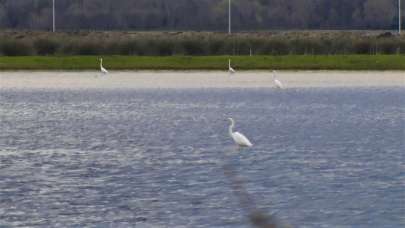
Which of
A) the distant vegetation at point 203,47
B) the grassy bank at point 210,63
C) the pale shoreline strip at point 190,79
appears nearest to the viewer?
the pale shoreline strip at point 190,79

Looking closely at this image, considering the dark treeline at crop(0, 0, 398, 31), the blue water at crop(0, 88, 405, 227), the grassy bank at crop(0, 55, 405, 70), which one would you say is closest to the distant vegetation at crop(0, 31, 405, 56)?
the grassy bank at crop(0, 55, 405, 70)

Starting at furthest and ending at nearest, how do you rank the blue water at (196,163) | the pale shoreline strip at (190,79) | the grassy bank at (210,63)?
the grassy bank at (210,63), the pale shoreline strip at (190,79), the blue water at (196,163)

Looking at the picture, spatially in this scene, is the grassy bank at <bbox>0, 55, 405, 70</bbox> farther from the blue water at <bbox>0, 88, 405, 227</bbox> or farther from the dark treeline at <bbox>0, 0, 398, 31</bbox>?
the dark treeline at <bbox>0, 0, 398, 31</bbox>

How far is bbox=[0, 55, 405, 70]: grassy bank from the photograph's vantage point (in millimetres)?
64562

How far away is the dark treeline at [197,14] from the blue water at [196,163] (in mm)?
80190

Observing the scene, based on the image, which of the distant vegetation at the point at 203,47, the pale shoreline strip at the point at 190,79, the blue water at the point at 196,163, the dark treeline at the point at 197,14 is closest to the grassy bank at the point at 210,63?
the pale shoreline strip at the point at 190,79

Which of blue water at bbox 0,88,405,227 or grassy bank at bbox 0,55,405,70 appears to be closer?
blue water at bbox 0,88,405,227

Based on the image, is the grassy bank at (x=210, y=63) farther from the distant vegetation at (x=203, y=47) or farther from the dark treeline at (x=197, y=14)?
the dark treeline at (x=197, y=14)

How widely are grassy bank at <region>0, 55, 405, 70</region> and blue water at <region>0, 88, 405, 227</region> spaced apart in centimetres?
2308

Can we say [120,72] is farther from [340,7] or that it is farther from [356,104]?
[340,7]

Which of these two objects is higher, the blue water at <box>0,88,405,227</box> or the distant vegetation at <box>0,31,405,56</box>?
the blue water at <box>0,88,405,227</box>

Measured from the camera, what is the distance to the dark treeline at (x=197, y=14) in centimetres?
12106

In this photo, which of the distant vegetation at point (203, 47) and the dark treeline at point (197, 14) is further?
the dark treeline at point (197, 14)

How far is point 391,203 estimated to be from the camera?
17.4m
